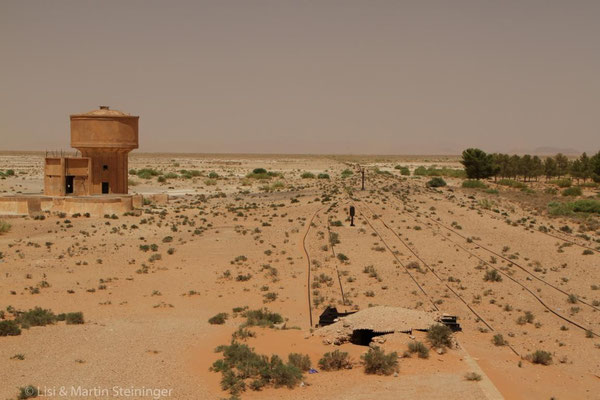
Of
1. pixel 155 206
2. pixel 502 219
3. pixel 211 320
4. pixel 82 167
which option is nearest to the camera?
pixel 211 320

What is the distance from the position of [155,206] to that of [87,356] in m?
32.1

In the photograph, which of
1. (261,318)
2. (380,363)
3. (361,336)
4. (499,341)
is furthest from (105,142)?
(380,363)

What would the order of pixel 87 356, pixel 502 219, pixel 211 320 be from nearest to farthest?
pixel 87 356
pixel 211 320
pixel 502 219

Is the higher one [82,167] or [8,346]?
[82,167]

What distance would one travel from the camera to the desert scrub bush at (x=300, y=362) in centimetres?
1223

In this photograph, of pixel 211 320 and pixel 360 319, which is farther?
pixel 211 320

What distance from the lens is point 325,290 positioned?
20.3m

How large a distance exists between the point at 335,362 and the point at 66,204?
102ft

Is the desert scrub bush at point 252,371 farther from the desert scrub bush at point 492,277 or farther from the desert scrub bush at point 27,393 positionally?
the desert scrub bush at point 492,277

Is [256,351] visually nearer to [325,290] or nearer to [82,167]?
[325,290]

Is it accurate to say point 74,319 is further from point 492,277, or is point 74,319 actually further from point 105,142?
point 105,142

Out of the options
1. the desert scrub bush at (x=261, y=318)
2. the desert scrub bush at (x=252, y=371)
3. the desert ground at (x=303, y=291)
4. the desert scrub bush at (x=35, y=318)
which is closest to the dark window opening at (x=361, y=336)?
the desert ground at (x=303, y=291)

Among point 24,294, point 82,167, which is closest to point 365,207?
point 82,167

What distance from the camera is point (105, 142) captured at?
134ft
